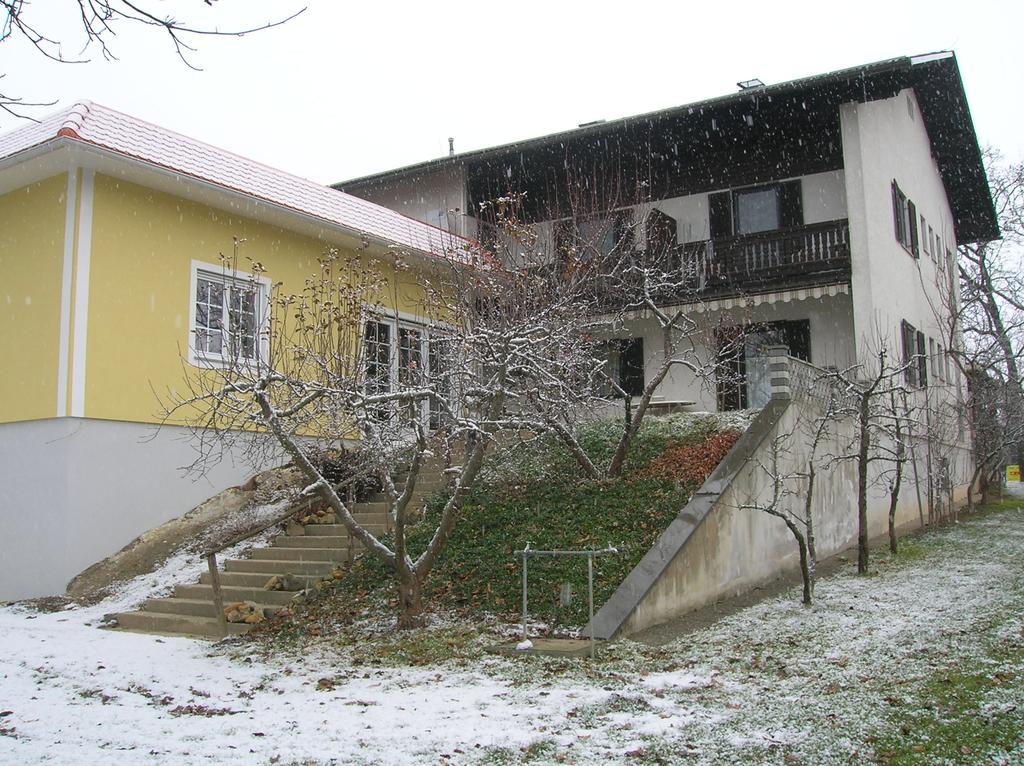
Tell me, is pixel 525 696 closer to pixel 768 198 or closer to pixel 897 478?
pixel 897 478

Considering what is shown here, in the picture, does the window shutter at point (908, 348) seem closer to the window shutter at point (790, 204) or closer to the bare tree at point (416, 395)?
the window shutter at point (790, 204)

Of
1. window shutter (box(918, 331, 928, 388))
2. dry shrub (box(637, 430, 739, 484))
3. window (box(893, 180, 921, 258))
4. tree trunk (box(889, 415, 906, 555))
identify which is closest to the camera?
dry shrub (box(637, 430, 739, 484))

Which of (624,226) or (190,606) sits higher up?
(624,226)

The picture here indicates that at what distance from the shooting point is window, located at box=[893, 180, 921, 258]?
61.6 feet

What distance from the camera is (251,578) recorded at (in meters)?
10.7

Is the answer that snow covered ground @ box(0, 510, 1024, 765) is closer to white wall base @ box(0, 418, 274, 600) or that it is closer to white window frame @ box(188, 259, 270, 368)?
white wall base @ box(0, 418, 274, 600)

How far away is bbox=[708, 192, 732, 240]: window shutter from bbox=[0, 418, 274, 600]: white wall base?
36.1 feet

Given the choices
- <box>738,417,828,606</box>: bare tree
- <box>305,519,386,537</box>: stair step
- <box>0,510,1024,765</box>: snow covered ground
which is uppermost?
<box>738,417,828,606</box>: bare tree

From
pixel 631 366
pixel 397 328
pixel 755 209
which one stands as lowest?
pixel 397 328

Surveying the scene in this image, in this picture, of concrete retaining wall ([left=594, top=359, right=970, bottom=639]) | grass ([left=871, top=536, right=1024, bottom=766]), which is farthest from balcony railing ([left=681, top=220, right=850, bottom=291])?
grass ([left=871, top=536, right=1024, bottom=766])

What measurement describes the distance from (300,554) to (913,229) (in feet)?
52.4

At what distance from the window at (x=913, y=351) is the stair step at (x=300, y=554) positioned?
1223 cm

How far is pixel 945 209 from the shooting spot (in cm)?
2569

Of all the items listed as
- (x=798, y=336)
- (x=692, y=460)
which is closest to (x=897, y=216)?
(x=798, y=336)
